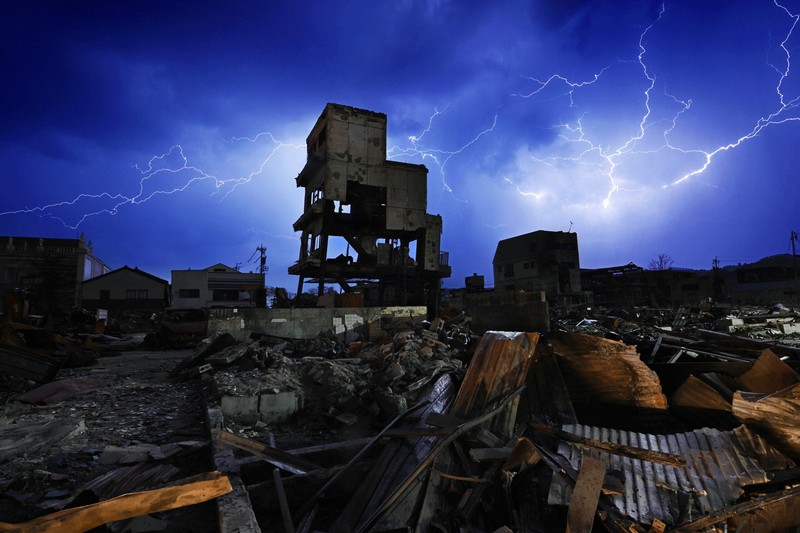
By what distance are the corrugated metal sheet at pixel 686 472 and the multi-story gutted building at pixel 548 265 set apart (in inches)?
1476

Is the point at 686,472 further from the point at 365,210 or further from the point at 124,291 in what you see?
the point at 124,291

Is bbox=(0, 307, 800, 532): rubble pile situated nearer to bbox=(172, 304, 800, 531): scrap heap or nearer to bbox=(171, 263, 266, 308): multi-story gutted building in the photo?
bbox=(172, 304, 800, 531): scrap heap

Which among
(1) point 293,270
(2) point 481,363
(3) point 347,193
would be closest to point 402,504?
(2) point 481,363

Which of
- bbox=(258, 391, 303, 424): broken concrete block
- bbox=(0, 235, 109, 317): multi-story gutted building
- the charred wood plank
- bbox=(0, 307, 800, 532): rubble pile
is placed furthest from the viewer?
bbox=(0, 235, 109, 317): multi-story gutted building

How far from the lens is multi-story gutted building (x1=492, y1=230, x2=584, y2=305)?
133 ft

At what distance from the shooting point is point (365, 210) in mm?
20828

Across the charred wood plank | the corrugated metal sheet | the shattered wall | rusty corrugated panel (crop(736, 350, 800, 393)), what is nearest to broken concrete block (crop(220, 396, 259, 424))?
the charred wood plank

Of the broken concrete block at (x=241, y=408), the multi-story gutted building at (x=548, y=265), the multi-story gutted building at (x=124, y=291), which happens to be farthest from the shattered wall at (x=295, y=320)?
the multi-story gutted building at (x=124, y=291)

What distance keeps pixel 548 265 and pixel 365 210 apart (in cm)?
2737

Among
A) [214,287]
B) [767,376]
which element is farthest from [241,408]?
[214,287]

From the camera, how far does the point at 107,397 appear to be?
6215 millimetres

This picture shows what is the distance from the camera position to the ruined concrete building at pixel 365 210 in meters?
19.0

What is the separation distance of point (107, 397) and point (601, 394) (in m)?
7.37

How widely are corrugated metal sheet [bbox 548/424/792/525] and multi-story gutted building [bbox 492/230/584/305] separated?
1476 inches
